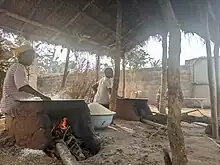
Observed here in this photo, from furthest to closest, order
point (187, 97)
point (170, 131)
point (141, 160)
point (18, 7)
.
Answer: point (187, 97) → point (18, 7) → point (141, 160) → point (170, 131)

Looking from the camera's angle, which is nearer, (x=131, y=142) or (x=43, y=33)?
(x=131, y=142)

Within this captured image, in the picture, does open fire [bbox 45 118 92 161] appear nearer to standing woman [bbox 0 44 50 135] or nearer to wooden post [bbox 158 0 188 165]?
standing woman [bbox 0 44 50 135]

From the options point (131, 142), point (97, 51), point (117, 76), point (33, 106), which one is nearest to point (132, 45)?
point (97, 51)

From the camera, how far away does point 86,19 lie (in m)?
6.04

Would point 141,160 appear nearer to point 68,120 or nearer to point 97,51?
point 68,120

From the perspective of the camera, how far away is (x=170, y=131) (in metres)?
2.18

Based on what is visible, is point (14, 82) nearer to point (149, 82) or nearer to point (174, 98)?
point (174, 98)

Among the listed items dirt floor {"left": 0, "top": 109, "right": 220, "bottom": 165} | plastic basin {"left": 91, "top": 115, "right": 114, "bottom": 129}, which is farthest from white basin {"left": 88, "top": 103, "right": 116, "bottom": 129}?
dirt floor {"left": 0, "top": 109, "right": 220, "bottom": 165}

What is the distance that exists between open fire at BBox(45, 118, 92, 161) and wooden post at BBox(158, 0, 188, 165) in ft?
3.46

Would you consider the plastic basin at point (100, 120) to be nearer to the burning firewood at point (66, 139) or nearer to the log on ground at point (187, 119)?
the burning firewood at point (66, 139)

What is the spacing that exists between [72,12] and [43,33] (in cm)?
116

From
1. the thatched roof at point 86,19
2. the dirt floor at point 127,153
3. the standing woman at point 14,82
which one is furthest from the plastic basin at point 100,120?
the thatched roof at point 86,19

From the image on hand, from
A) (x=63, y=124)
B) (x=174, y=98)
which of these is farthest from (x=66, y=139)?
(x=174, y=98)

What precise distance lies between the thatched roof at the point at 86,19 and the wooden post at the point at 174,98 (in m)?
2.09
